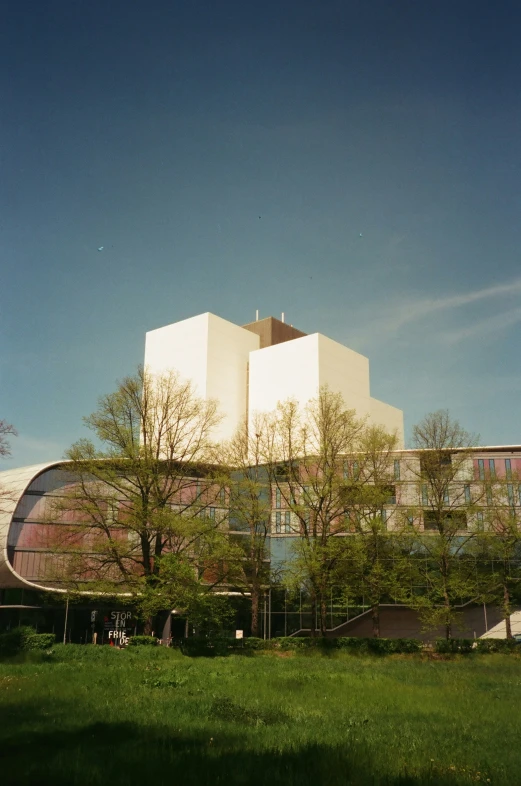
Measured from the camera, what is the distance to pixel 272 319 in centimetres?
7825

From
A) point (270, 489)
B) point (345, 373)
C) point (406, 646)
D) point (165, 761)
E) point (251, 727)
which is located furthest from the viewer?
point (345, 373)

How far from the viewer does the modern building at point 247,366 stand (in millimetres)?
68625

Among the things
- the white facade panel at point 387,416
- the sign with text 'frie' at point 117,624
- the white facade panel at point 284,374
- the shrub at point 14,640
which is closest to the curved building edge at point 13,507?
the sign with text 'frie' at point 117,624

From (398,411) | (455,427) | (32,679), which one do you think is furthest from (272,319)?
(32,679)

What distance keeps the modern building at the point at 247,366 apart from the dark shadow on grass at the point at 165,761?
55602 mm

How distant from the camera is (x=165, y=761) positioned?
10102 mm

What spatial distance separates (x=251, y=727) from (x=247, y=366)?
2442 inches

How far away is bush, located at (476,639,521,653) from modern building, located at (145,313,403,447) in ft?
96.3

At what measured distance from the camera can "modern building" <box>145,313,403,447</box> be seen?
2702 inches

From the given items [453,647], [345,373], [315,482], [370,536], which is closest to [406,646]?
[453,647]

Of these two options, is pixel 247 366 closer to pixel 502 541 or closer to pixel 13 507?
pixel 13 507

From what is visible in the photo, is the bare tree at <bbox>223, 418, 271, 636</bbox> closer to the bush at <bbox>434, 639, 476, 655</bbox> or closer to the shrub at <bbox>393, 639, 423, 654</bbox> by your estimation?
the shrub at <bbox>393, 639, 423, 654</bbox>

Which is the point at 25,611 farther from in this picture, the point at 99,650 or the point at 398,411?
the point at 398,411

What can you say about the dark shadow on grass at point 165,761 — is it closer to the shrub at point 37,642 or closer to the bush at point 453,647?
the shrub at point 37,642
